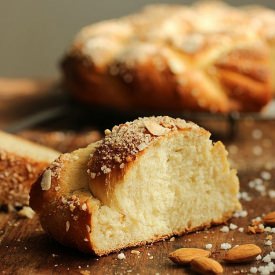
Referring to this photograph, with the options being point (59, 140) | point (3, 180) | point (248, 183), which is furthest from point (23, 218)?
point (59, 140)

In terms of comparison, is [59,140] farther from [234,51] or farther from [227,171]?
[227,171]

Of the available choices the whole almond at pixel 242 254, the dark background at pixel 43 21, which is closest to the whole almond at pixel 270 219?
the whole almond at pixel 242 254

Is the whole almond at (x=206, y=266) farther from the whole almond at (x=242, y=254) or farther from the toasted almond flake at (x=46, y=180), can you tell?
the toasted almond flake at (x=46, y=180)

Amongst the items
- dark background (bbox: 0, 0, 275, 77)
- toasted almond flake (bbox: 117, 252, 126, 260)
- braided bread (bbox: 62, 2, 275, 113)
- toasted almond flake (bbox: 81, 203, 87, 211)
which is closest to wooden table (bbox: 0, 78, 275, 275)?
toasted almond flake (bbox: 117, 252, 126, 260)

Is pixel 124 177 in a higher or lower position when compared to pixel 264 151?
higher

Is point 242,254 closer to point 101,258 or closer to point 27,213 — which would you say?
point 101,258

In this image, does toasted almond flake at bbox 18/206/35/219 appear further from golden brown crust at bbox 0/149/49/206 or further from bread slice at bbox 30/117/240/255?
bread slice at bbox 30/117/240/255

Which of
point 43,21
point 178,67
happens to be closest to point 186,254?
point 178,67
